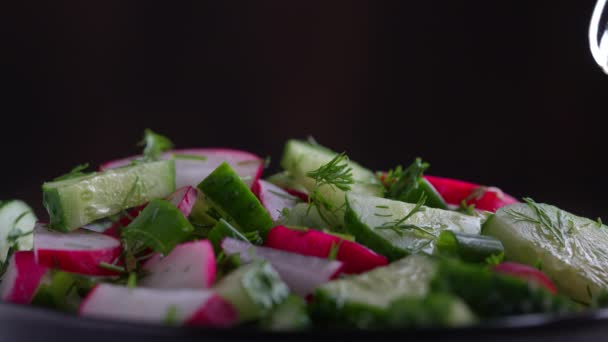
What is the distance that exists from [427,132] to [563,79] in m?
0.56

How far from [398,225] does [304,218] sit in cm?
19

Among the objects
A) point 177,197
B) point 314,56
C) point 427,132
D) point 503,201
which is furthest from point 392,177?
point 314,56

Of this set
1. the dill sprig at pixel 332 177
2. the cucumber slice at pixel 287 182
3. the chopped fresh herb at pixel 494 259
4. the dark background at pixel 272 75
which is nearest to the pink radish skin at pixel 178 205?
the dill sprig at pixel 332 177

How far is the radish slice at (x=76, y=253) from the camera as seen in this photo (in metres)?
1.35

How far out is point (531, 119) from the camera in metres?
2.92

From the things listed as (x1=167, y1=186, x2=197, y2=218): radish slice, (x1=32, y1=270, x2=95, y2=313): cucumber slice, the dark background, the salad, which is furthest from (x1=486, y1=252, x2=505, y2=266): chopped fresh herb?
the dark background

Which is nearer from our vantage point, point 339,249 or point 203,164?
point 339,249

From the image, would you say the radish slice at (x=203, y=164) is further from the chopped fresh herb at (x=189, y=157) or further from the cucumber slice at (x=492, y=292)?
the cucumber slice at (x=492, y=292)

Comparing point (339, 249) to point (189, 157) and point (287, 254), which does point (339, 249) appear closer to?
point (287, 254)

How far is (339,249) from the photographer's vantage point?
1.32m

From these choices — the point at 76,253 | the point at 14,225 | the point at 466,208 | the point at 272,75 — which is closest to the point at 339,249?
the point at 76,253

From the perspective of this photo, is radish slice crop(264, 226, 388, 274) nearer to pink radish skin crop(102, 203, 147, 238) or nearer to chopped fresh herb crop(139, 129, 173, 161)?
pink radish skin crop(102, 203, 147, 238)

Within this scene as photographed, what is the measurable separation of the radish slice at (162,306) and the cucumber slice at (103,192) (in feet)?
1.26

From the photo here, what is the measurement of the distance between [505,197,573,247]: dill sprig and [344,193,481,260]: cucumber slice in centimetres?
9
